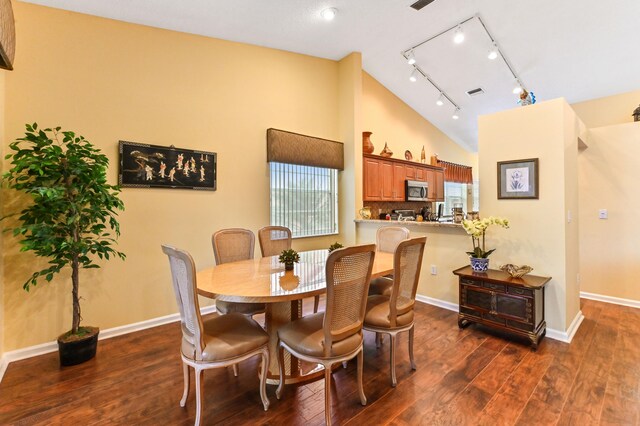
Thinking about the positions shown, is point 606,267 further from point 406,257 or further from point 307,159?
point 307,159

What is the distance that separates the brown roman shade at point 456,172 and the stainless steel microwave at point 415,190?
3.33 feet

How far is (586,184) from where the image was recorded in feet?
12.9

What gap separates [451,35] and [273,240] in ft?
11.7

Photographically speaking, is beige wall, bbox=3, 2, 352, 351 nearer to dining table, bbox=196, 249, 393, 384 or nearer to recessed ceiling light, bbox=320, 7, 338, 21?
recessed ceiling light, bbox=320, 7, 338, 21

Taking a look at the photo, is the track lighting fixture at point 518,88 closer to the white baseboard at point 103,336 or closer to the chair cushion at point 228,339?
the chair cushion at point 228,339

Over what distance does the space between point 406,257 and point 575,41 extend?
12.5 ft

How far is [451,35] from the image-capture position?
12.5ft

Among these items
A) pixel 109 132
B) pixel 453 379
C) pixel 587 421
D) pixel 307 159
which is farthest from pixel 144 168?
pixel 587 421

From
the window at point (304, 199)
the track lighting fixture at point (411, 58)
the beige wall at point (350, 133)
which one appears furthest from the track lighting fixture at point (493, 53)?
the window at point (304, 199)

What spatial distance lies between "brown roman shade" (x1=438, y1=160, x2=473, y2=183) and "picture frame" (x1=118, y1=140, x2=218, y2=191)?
5195mm

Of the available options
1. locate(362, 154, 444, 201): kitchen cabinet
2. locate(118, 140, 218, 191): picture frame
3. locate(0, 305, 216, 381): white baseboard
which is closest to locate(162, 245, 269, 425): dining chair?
locate(0, 305, 216, 381): white baseboard

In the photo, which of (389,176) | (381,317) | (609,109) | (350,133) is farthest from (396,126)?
(381,317)

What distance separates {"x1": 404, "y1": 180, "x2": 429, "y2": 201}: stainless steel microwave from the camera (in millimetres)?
5512

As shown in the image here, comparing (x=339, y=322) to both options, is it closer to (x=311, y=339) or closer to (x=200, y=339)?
(x=311, y=339)
